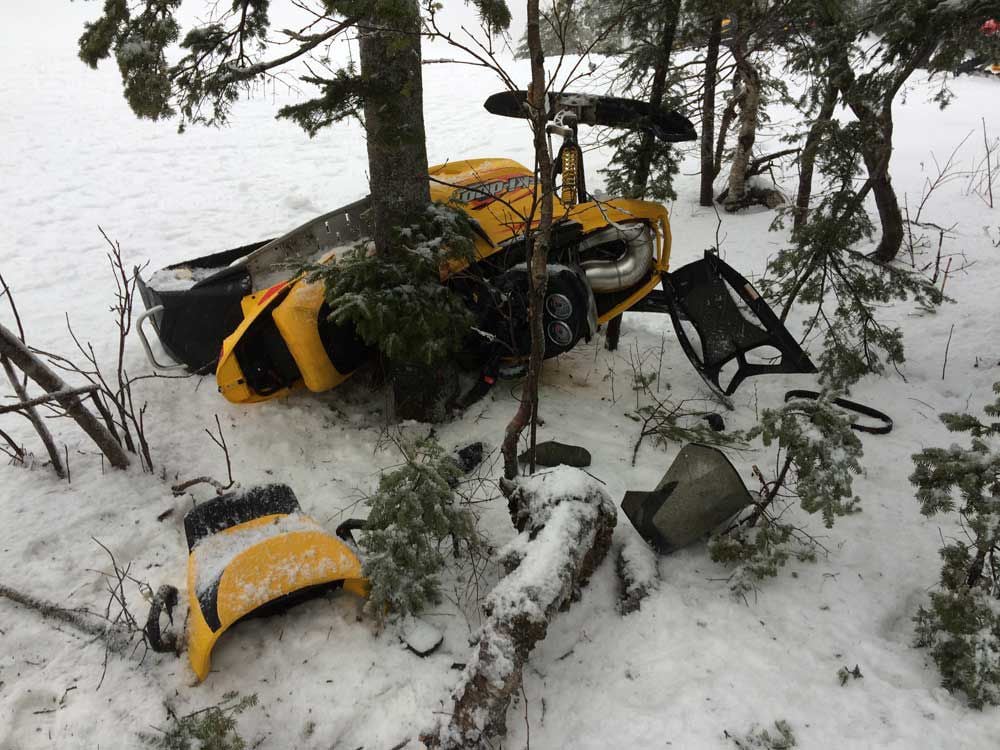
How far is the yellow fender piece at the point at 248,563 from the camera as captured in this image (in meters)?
2.77

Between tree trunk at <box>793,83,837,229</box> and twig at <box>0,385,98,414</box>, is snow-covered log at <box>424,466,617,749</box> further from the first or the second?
tree trunk at <box>793,83,837,229</box>

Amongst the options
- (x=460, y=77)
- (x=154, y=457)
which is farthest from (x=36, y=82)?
(x=154, y=457)

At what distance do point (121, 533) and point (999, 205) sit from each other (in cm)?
1036

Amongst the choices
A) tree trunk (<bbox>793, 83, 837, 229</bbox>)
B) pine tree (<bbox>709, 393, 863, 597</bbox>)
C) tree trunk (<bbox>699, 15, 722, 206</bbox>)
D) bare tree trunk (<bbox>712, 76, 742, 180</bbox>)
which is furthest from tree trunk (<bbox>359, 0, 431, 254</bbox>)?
bare tree trunk (<bbox>712, 76, 742, 180</bbox>)

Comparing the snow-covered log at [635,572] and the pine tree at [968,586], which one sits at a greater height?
the pine tree at [968,586]

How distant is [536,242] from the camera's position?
3.32 metres

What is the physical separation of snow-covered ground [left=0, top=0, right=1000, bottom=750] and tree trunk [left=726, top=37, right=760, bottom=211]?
296 centimetres

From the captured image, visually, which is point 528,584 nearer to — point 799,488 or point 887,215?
point 799,488

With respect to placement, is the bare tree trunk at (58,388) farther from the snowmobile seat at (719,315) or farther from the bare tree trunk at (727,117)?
the bare tree trunk at (727,117)

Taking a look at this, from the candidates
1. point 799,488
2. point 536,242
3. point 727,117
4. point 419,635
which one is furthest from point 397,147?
point 727,117

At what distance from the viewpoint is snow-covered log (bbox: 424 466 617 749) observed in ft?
8.20

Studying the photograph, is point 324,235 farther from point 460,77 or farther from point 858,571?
point 460,77

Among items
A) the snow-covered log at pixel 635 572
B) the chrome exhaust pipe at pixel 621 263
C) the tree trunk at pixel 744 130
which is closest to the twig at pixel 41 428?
the snow-covered log at pixel 635 572

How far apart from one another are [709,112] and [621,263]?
458 cm
